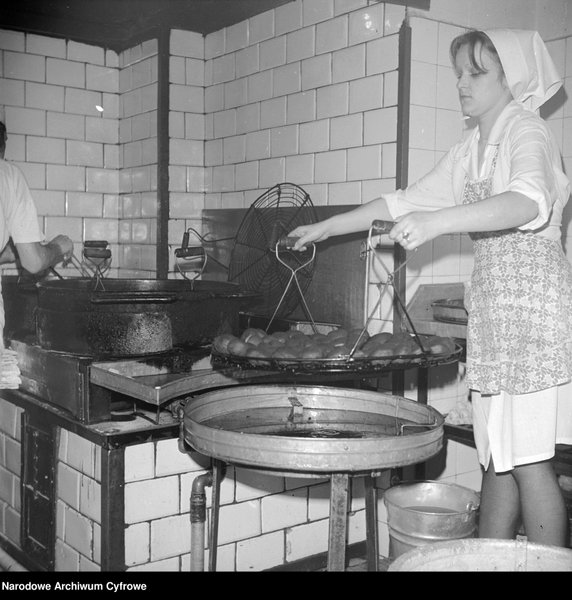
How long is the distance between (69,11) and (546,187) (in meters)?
3.16

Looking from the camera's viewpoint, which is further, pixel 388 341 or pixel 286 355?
pixel 388 341

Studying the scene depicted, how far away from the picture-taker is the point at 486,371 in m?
2.42

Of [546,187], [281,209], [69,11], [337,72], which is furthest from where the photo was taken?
[69,11]

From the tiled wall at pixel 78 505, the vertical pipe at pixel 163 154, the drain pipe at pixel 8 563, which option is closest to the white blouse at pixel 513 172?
the tiled wall at pixel 78 505

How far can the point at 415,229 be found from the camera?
2031mm

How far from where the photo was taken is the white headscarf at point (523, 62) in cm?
239

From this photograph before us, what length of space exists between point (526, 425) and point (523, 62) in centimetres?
115

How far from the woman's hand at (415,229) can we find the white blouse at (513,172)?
264 mm

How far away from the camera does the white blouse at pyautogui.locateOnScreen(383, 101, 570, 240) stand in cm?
213

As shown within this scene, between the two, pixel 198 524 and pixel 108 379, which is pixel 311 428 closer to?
pixel 198 524

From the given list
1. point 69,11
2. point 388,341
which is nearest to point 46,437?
point 388,341

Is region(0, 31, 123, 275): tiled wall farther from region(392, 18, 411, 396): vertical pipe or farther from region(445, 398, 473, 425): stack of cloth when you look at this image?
region(445, 398, 473, 425): stack of cloth

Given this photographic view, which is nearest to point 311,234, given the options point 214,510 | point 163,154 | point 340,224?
point 340,224

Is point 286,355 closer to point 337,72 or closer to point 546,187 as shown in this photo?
point 546,187
